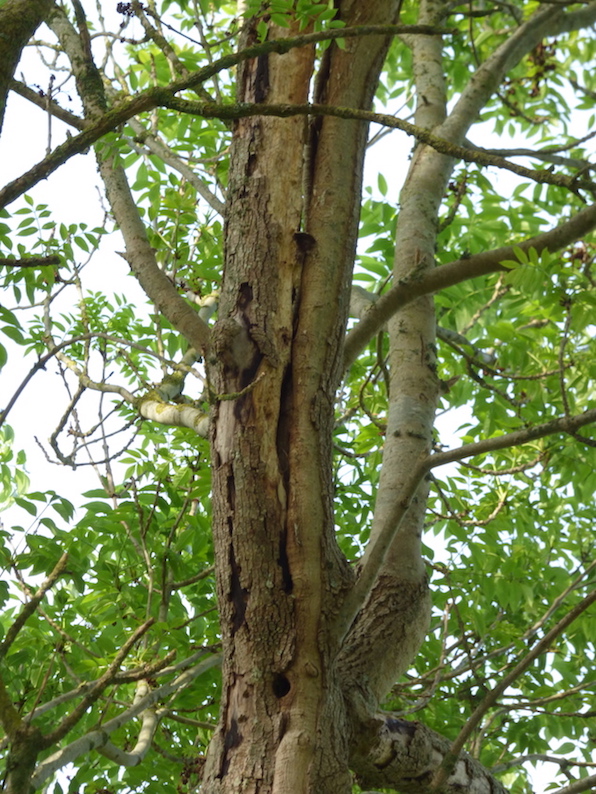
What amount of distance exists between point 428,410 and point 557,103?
5089 mm

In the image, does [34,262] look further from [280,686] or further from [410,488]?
[280,686]

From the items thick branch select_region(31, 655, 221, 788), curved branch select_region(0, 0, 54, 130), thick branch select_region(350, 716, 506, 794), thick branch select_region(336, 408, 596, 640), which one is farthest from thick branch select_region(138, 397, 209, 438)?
curved branch select_region(0, 0, 54, 130)

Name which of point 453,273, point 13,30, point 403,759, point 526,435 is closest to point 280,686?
point 403,759

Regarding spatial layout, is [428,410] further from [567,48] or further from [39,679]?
[567,48]

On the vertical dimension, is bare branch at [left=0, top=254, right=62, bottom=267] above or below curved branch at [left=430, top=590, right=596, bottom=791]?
above

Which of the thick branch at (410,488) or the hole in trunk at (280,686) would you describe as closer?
the thick branch at (410,488)

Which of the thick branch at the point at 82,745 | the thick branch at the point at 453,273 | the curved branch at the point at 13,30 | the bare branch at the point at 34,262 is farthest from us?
the thick branch at the point at 453,273

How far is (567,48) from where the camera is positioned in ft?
25.8

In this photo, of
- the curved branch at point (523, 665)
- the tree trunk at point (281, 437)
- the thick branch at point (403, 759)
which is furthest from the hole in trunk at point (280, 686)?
the curved branch at point (523, 665)

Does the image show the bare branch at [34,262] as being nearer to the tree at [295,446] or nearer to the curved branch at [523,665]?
the tree at [295,446]

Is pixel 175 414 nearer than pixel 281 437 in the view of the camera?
No

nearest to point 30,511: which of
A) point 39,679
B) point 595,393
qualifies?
point 39,679

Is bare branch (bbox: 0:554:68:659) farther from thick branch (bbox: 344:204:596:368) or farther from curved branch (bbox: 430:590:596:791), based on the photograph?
thick branch (bbox: 344:204:596:368)

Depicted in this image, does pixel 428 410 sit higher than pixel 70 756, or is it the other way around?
pixel 428 410
